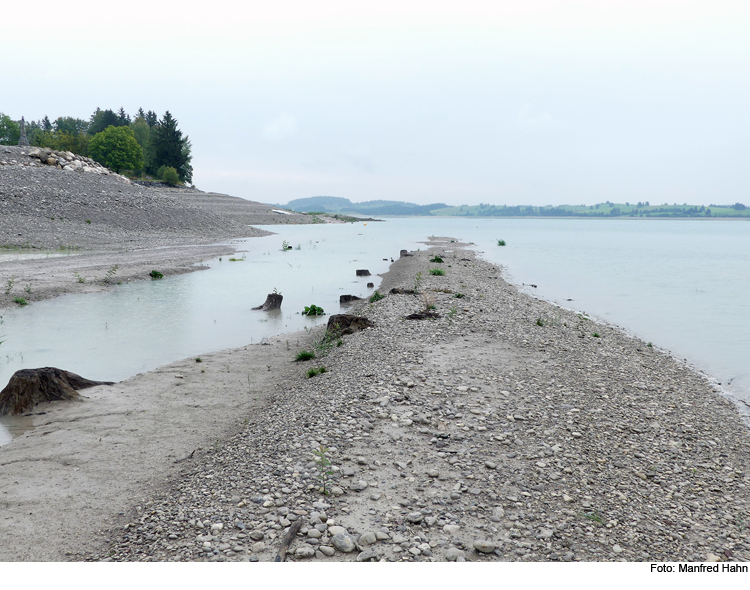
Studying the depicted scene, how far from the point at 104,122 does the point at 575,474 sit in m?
139

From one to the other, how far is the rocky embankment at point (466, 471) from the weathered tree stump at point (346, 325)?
2.62 m

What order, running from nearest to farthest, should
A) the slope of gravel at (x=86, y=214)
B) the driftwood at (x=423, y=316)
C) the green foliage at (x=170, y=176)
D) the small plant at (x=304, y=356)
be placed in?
1. the small plant at (x=304, y=356)
2. the driftwood at (x=423, y=316)
3. the slope of gravel at (x=86, y=214)
4. the green foliage at (x=170, y=176)

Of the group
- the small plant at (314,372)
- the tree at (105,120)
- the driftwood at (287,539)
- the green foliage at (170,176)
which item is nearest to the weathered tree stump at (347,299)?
the small plant at (314,372)

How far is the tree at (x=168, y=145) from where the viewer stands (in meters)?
107

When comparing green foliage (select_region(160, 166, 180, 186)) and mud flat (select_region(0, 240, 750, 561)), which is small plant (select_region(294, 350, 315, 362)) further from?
green foliage (select_region(160, 166, 180, 186))

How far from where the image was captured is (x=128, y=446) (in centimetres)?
784

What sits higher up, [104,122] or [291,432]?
[104,122]

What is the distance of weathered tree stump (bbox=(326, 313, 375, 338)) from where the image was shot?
14055mm

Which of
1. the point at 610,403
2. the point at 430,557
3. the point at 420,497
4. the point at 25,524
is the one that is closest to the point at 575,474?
the point at 420,497

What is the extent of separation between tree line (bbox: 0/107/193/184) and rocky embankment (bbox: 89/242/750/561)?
340ft

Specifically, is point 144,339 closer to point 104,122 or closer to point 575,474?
point 575,474

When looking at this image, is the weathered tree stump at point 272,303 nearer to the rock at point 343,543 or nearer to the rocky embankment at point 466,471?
the rocky embankment at point 466,471

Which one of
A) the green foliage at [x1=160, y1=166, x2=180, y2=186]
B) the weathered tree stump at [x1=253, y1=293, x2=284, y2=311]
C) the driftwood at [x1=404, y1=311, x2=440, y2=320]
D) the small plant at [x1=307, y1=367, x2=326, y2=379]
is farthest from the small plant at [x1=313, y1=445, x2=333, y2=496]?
the green foliage at [x1=160, y1=166, x2=180, y2=186]

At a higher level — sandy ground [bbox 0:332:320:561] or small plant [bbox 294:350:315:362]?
small plant [bbox 294:350:315:362]
